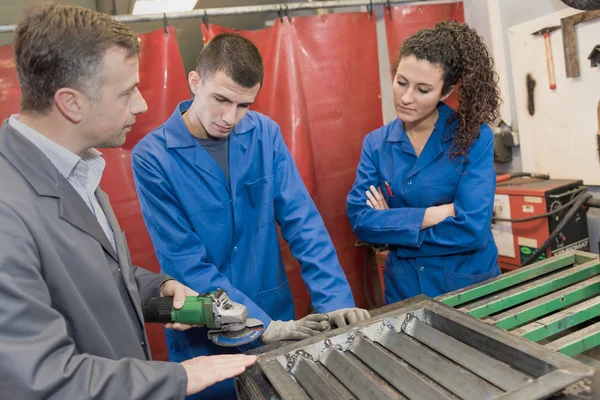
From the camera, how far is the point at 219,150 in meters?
1.64

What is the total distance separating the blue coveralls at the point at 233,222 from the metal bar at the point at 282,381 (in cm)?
33

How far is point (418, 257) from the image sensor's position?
1.80 metres

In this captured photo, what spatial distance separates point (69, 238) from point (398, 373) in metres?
0.72

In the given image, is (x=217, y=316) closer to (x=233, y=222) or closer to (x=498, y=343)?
(x=233, y=222)

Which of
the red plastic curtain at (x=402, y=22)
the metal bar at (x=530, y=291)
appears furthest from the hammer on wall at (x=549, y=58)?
the metal bar at (x=530, y=291)

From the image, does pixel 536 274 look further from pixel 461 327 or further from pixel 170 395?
pixel 170 395

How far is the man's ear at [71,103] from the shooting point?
95 centimetres

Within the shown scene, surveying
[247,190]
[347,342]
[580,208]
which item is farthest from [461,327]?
[580,208]

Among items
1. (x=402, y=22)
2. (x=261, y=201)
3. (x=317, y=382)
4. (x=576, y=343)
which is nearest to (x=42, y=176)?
(x=317, y=382)

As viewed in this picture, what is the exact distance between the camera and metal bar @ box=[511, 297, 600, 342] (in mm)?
1069

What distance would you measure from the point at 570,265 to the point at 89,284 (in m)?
1.45

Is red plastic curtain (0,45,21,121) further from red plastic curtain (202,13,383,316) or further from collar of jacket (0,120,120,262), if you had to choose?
collar of jacket (0,120,120,262)

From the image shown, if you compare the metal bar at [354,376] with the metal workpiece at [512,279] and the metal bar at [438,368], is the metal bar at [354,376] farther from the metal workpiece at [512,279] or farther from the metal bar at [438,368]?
the metal workpiece at [512,279]

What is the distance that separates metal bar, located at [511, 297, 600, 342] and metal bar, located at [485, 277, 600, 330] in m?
0.06
